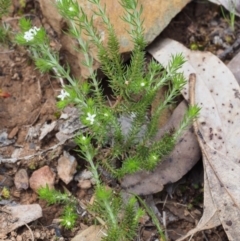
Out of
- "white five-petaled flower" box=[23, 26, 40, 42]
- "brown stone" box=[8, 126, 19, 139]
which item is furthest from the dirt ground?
"white five-petaled flower" box=[23, 26, 40, 42]

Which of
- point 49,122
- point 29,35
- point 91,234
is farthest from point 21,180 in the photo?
point 29,35

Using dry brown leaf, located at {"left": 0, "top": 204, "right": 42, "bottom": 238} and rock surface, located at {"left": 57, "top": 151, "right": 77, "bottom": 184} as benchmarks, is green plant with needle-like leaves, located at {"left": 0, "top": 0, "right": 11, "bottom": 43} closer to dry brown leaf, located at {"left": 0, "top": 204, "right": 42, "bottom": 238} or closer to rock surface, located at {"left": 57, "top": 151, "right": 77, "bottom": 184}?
rock surface, located at {"left": 57, "top": 151, "right": 77, "bottom": 184}

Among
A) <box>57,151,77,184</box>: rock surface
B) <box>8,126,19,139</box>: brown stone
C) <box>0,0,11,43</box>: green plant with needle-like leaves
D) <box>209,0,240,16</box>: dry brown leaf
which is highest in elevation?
<box>209,0,240,16</box>: dry brown leaf

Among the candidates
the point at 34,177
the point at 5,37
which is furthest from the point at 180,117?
the point at 5,37

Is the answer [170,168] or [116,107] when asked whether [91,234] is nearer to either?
[170,168]

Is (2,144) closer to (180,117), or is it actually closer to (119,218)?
(119,218)

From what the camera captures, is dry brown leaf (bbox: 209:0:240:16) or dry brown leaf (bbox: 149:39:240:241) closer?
dry brown leaf (bbox: 149:39:240:241)

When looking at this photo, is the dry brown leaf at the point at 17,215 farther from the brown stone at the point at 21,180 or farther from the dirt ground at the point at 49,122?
the brown stone at the point at 21,180
